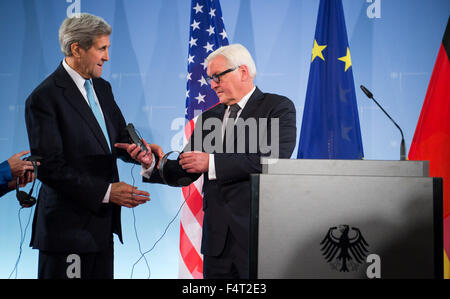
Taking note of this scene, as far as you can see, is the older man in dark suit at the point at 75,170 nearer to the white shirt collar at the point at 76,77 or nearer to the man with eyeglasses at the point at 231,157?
the white shirt collar at the point at 76,77

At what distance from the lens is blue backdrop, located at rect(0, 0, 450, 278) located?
12.1ft

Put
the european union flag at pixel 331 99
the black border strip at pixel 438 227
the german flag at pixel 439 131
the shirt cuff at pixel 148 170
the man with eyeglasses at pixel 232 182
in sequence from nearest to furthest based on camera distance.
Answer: the black border strip at pixel 438 227, the man with eyeglasses at pixel 232 182, the shirt cuff at pixel 148 170, the german flag at pixel 439 131, the european union flag at pixel 331 99

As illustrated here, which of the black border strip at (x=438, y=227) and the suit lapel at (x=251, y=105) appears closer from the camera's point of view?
the black border strip at (x=438, y=227)

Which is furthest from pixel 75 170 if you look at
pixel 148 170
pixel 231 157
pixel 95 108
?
pixel 231 157

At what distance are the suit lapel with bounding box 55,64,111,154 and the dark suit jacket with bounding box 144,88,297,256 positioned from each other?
60 centimetres

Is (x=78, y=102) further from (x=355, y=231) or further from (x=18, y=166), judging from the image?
(x=355, y=231)

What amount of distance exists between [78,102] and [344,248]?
1.51 m

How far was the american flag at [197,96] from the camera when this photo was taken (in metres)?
3.23

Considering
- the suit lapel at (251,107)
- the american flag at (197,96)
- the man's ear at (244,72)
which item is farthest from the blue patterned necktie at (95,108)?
the american flag at (197,96)

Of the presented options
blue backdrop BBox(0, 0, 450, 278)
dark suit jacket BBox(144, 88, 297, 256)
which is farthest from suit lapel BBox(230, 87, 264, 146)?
blue backdrop BBox(0, 0, 450, 278)

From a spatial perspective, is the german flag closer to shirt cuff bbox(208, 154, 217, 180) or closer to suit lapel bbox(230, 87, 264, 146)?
suit lapel bbox(230, 87, 264, 146)

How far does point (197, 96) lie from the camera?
3.30 m

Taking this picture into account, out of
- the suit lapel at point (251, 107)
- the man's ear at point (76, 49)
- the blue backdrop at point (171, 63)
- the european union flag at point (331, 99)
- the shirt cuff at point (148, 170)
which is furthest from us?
the blue backdrop at point (171, 63)

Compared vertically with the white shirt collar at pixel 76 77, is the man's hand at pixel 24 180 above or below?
below
